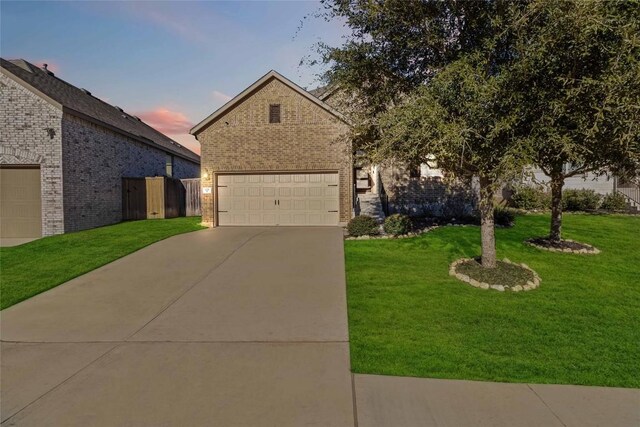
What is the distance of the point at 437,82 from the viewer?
22.7 ft

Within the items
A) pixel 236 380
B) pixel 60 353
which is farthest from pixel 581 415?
pixel 60 353

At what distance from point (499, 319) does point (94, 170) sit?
17.2 m

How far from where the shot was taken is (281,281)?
27.1 feet

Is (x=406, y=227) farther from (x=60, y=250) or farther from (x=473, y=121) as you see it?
(x=60, y=250)

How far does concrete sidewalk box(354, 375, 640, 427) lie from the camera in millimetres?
Answer: 3479

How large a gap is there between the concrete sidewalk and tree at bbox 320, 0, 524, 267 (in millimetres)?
3657

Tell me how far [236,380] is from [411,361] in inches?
84.3

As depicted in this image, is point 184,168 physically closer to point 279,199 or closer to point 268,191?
point 268,191

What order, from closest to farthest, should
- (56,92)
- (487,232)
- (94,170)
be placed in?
(487,232) → (56,92) → (94,170)

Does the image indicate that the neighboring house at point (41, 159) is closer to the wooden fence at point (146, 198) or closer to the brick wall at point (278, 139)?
the wooden fence at point (146, 198)

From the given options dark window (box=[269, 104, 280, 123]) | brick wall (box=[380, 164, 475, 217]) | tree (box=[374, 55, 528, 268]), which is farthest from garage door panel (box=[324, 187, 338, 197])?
tree (box=[374, 55, 528, 268])

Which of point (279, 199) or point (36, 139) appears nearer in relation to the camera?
point (36, 139)

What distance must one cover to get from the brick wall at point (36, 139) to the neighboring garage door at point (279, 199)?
244 inches

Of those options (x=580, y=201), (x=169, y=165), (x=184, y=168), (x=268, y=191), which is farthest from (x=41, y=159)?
(x=580, y=201)
